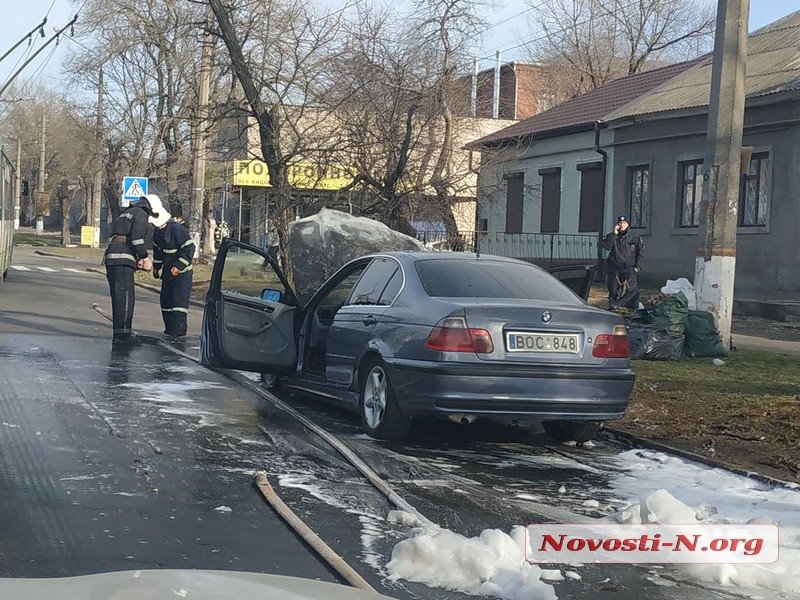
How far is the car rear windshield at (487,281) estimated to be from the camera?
7.68 metres

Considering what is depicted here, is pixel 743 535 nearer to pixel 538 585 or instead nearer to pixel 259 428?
pixel 538 585

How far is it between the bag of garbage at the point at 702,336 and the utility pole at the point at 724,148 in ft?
1.31

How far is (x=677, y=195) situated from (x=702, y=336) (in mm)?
13063

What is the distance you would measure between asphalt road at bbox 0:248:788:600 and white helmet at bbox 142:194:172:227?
336cm

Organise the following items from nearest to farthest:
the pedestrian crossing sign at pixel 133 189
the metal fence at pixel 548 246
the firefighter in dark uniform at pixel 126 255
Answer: the firefighter in dark uniform at pixel 126 255, the pedestrian crossing sign at pixel 133 189, the metal fence at pixel 548 246

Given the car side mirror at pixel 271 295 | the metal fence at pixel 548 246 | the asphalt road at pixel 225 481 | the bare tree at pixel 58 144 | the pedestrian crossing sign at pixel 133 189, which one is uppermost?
the bare tree at pixel 58 144

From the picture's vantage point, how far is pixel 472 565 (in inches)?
179

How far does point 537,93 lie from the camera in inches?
2142

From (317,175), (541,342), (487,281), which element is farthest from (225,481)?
(317,175)

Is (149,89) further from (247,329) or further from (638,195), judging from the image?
(247,329)

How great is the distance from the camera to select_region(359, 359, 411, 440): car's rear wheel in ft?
24.3

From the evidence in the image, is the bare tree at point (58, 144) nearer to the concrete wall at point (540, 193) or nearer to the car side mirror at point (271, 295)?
the concrete wall at point (540, 193)

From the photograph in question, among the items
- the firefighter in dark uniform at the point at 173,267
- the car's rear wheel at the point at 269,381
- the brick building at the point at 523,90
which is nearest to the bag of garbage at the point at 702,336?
the car's rear wheel at the point at 269,381

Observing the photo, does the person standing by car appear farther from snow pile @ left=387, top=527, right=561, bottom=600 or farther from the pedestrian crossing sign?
snow pile @ left=387, top=527, right=561, bottom=600
